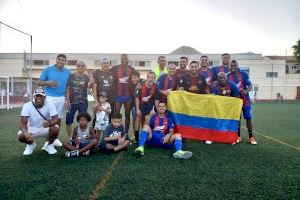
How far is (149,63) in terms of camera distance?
147 ft

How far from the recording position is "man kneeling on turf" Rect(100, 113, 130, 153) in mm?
6062

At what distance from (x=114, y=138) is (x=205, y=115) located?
2483mm

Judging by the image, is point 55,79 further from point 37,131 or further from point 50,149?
point 50,149

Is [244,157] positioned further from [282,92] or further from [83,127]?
[282,92]

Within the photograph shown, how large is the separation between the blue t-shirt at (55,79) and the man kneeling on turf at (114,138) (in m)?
1.58

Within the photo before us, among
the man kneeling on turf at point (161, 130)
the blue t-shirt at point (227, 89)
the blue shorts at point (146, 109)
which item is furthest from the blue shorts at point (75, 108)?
the blue t-shirt at point (227, 89)

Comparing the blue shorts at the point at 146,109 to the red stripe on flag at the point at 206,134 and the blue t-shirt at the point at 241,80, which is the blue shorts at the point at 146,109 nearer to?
the red stripe on flag at the point at 206,134

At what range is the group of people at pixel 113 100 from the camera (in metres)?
6.08

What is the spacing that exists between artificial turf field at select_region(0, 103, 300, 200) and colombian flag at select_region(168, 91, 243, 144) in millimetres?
825

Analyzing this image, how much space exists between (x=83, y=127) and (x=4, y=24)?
9.81 meters

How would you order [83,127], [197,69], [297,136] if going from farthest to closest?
[297,136]
[197,69]
[83,127]

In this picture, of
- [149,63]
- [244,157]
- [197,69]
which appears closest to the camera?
[244,157]

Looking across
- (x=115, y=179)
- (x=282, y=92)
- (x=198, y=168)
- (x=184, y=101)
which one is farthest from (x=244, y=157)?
(x=282, y=92)

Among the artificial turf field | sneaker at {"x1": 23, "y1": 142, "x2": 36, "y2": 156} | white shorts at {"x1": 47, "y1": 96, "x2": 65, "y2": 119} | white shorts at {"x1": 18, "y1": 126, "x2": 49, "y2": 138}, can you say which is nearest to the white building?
white shorts at {"x1": 47, "y1": 96, "x2": 65, "y2": 119}
